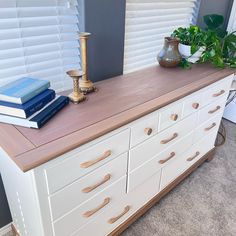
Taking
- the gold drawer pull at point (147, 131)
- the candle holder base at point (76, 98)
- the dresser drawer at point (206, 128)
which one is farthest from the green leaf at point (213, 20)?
the candle holder base at point (76, 98)

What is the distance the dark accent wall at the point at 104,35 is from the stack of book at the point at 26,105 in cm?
44

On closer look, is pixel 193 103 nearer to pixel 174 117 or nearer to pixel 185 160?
pixel 174 117

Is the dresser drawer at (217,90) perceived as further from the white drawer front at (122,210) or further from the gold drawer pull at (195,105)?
the white drawer front at (122,210)

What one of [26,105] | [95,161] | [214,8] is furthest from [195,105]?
[214,8]

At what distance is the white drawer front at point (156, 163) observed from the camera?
1315 millimetres

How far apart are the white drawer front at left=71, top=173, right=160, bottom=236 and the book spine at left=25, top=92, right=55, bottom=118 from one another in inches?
23.6

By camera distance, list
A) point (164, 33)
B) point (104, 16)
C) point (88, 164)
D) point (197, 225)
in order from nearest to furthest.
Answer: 1. point (88, 164)
2. point (104, 16)
3. point (197, 225)
4. point (164, 33)

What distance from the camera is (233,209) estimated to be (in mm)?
1680

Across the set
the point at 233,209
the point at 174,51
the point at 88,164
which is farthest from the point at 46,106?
the point at 233,209

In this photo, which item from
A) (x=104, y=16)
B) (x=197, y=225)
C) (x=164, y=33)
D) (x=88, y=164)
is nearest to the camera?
(x=88, y=164)

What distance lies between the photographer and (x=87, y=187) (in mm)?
1050

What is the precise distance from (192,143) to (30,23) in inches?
50.2

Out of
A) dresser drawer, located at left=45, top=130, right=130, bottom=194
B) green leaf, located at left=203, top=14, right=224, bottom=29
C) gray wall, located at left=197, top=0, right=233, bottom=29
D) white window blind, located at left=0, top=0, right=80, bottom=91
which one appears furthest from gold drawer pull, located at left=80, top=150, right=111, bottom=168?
gray wall, located at left=197, top=0, right=233, bottom=29

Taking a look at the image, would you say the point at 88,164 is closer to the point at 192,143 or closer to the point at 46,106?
the point at 46,106
